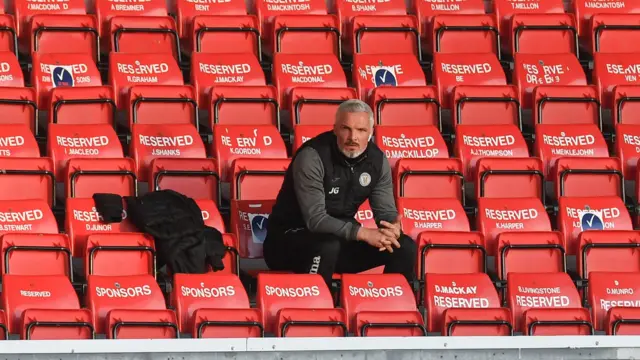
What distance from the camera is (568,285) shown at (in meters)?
7.19

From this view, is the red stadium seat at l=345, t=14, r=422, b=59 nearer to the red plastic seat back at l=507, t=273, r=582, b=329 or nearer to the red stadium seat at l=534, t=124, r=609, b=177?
the red stadium seat at l=534, t=124, r=609, b=177

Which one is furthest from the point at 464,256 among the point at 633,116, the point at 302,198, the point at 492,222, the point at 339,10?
the point at 339,10

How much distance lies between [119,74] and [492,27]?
2226mm

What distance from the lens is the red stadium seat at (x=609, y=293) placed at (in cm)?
715

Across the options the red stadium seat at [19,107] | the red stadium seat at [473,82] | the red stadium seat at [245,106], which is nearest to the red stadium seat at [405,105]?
the red stadium seat at [473,82]

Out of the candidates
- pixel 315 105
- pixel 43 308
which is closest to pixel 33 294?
pixel 43 308

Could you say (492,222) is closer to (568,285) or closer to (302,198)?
(568,285)

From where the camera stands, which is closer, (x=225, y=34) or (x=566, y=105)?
(x=566, y=105)

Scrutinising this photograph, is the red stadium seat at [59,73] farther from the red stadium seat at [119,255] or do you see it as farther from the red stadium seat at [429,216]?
the red stadium seat at [429,216]

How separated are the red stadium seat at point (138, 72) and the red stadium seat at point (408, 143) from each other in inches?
44.6

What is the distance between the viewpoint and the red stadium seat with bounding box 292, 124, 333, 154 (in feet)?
Answer: 26.1

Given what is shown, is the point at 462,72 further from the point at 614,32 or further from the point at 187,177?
the point at 187,177

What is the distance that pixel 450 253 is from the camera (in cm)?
736

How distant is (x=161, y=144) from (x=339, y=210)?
3.75ft
